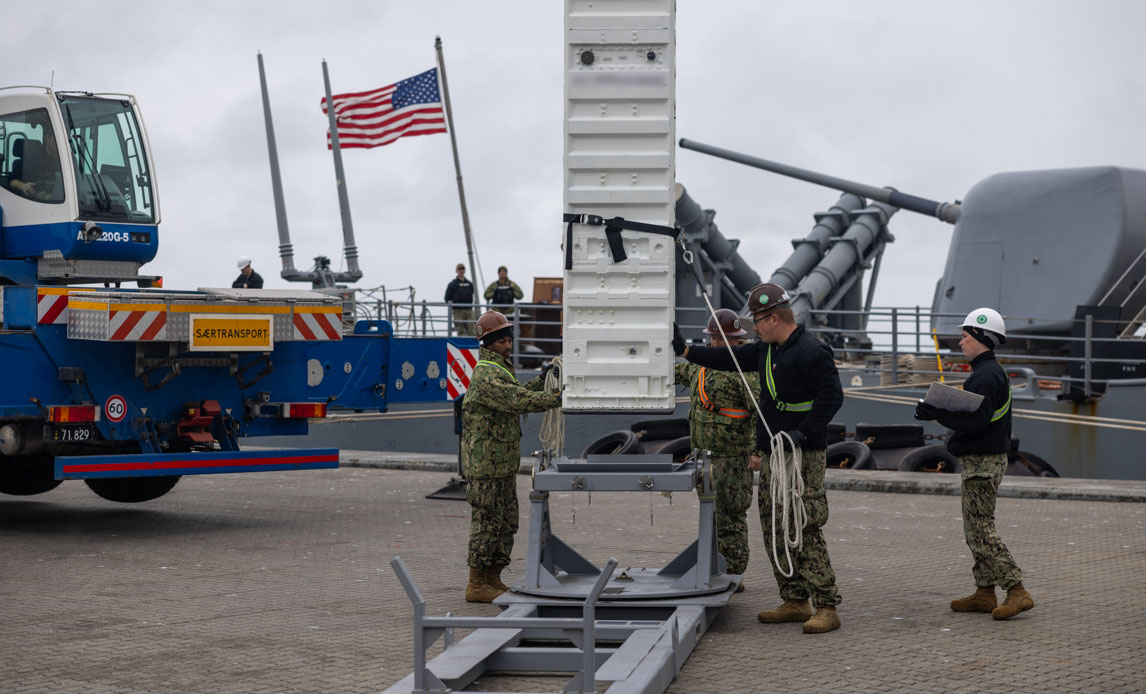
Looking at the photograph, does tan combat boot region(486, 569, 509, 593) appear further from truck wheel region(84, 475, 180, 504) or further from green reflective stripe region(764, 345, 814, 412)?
truck wheel region(84, 475, 180, 504)

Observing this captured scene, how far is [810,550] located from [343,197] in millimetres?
21677

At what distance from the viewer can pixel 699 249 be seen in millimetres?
27062

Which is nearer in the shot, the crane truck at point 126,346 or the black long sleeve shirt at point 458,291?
the crane truck at point 126,346

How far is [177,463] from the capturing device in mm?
11336

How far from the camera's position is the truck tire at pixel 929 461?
55.2ft

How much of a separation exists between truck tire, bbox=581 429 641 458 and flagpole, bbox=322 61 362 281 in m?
11.4

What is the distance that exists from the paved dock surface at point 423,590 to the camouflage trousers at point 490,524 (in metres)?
0.36

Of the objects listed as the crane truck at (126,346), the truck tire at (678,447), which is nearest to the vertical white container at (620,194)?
the crane truck at (126,346)

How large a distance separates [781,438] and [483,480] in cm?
200

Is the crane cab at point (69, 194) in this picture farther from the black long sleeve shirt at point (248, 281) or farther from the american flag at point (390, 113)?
the american flag at point (390, 113)

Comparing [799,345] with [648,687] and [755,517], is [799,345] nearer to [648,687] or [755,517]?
[648,687]

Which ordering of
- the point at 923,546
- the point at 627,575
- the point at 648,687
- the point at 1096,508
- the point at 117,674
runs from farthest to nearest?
the point at 1096,508 → the point at 923,546 → the point at 627,575 → the point at 117,674 → the point at 648,687

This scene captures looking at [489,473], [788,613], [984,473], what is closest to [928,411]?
[984,473]

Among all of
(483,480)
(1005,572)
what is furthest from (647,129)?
(1005,572)
